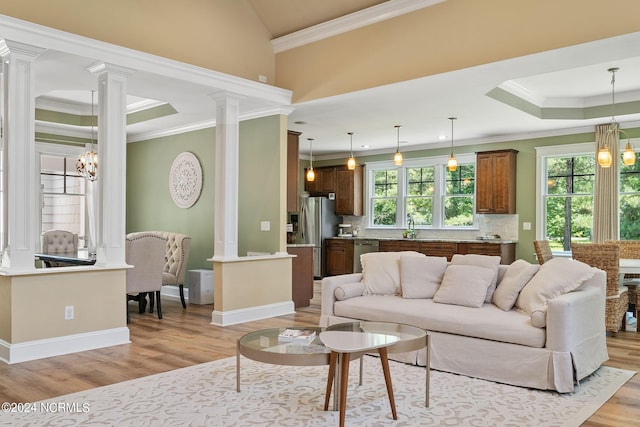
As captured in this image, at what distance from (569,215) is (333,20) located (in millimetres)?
5123

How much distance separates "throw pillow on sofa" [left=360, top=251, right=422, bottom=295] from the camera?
16.0 ft

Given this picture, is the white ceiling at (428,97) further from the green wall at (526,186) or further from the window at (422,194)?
the window at (422,194)

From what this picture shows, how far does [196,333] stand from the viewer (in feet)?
17.8

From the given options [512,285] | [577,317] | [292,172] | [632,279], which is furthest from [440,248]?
[577,317]

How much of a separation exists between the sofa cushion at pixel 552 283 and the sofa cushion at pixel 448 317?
121 mm

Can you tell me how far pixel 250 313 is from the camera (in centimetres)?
617

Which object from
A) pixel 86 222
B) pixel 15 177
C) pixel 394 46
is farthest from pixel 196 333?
pixel 86 222

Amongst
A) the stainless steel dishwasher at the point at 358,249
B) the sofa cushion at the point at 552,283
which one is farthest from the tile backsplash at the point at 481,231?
the sofa cushion at the point at 552,283

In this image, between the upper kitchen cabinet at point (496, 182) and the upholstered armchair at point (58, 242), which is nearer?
the upholstered armchair at point (58, 242)

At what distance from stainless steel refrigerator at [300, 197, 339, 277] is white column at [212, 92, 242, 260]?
462 cm

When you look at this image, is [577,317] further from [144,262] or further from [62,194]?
[62,194]

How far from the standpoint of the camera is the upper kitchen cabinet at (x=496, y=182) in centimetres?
871

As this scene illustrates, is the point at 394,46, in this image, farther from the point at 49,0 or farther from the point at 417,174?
the point at 417,174

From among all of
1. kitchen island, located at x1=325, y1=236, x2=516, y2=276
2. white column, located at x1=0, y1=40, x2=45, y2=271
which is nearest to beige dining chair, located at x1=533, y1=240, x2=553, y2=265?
kitchen island, located at x1=325, y1=236, x2=516, y2=276
